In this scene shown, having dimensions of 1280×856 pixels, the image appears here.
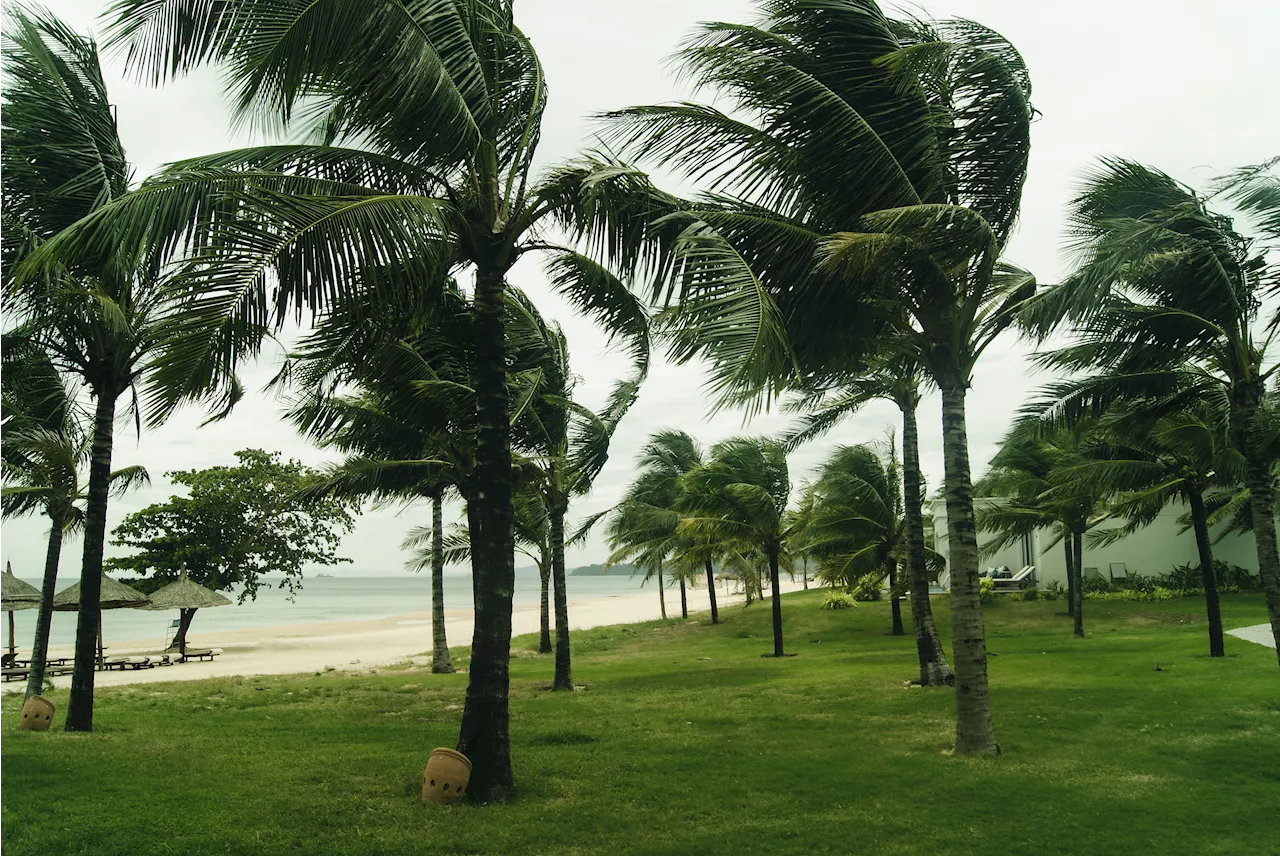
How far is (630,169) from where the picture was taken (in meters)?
7.61

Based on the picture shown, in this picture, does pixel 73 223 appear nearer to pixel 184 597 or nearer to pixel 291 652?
pixel 184 597

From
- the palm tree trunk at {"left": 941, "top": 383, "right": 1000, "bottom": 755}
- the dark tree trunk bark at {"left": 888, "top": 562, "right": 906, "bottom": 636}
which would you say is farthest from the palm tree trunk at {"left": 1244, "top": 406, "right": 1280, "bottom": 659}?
the dark tree trunk bark at {"left": 888, "top": 562, "right": 906, "bottom": 636}

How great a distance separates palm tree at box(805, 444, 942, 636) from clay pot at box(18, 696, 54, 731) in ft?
63.2

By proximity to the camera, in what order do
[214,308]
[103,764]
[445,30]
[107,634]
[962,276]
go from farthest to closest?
[107,634] < [962,276] < [103,764] < [445,30] < [214,308]

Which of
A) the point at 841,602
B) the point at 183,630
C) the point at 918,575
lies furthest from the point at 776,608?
the point at 183,630

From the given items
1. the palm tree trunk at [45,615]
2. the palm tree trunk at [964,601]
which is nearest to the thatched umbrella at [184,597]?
the palm tree trunk at [45,615]

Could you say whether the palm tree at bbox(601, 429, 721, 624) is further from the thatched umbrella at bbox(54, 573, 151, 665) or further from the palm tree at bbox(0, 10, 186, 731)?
the palm tree at bbox(0, 10, 186, 731)

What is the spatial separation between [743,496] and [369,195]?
16337 mm

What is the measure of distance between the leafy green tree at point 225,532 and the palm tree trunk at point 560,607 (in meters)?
13.7

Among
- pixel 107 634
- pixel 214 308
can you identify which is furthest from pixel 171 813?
pixel 107 634

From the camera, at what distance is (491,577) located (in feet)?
25.9

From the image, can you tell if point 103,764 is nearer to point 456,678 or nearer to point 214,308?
point 214,308

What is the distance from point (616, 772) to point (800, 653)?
15116 mm

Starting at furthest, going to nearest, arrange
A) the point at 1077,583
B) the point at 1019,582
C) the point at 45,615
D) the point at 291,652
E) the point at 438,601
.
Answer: the point at 1019,582
the point at 291,652
the point at 1077,583
the point at 438,601
the point at 45,615
